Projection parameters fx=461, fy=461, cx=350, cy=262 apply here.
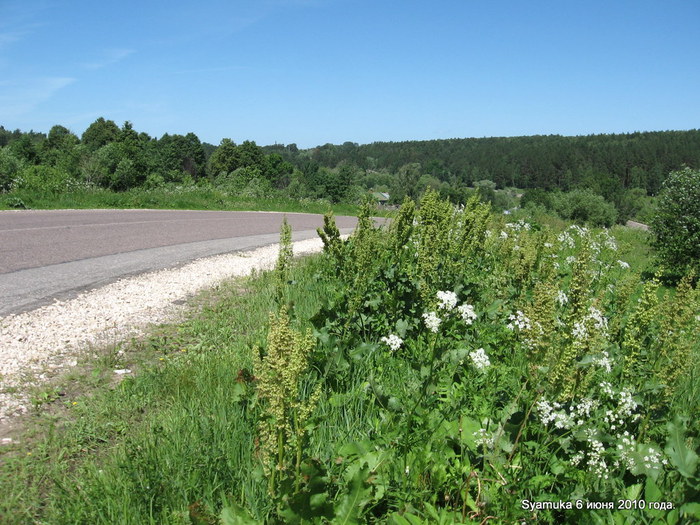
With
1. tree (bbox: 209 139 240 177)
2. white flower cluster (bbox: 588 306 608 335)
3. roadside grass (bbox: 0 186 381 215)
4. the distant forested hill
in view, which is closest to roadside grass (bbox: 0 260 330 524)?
white flower cluster (bbox: 588 306 608 335)

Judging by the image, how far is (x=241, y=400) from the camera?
10.5 ft

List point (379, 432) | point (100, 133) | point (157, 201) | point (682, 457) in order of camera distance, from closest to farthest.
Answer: point (682, 457) → point (379, 432) → point (157, 201) → point (100, 133)

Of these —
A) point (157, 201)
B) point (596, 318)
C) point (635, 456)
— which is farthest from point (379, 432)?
point (157, 201)

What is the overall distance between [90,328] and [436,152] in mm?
199560

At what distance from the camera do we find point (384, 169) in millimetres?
182250

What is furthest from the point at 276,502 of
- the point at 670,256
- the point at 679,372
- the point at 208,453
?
the point at 670,256

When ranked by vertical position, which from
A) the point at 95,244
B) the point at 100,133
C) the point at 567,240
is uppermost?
the point at 100,133

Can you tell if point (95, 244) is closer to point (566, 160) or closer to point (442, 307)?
point (442, 307)

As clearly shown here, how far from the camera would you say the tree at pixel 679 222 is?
42.6ft

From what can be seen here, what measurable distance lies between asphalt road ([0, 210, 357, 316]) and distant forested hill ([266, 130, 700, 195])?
4896 inches

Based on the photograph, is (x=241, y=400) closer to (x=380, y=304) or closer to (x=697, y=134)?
(x=380, y=304)

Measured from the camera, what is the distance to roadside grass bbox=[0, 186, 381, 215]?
1602 centimetres

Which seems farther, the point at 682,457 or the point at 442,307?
the point at 442,307

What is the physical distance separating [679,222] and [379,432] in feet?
46.8
